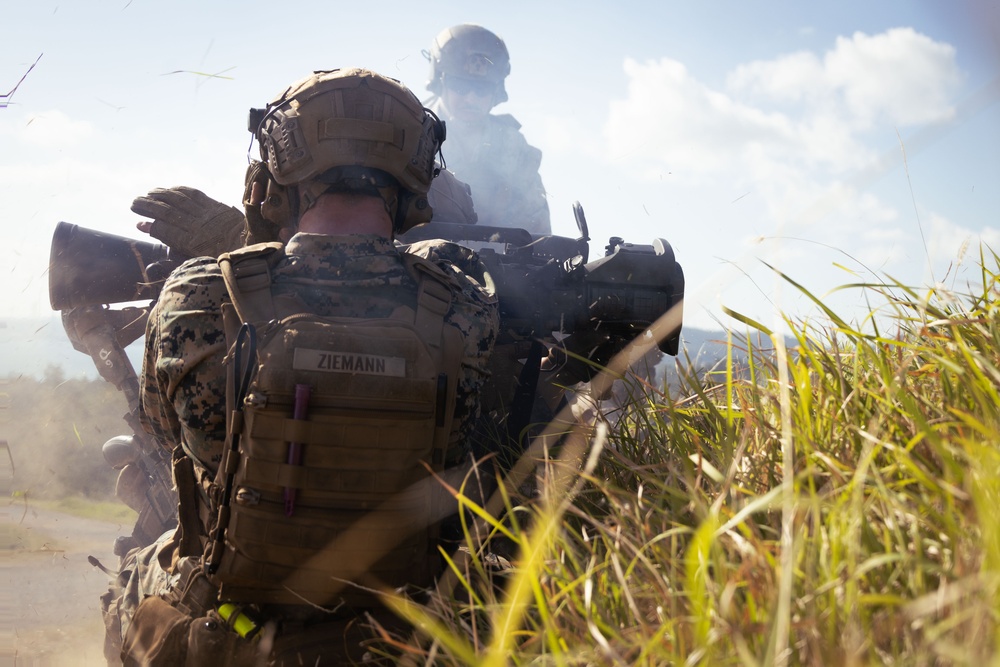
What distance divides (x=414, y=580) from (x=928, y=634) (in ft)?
5.00

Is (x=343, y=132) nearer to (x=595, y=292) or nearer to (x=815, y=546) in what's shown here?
(x=595, y=292)

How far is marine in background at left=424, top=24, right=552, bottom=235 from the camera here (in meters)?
8.06

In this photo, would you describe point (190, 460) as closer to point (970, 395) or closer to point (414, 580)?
point (414, 580)

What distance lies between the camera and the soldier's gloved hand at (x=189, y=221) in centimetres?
363

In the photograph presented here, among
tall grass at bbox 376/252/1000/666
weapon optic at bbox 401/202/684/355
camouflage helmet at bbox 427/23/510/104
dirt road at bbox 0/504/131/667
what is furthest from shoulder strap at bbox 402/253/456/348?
camouflage helmet at bbox 427/23/510/104

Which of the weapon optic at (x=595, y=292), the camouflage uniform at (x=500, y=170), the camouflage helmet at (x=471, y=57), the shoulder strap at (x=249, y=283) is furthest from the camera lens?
the camouflage helmet at (x=471, y=57)

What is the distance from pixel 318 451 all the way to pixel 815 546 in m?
1.27

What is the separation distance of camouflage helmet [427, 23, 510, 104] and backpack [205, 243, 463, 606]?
731 centimetres

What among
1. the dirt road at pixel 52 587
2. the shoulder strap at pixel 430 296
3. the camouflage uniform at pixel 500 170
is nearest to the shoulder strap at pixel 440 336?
the shoulder strap at pixel 430 296

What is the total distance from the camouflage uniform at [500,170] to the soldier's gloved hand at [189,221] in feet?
13.1

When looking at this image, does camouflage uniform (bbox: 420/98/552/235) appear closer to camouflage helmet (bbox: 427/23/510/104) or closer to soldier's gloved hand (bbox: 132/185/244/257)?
camouflage helmet (bbox: 427/23/510/104)

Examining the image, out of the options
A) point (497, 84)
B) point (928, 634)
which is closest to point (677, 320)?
point (928, 634)

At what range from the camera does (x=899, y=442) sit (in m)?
1.54

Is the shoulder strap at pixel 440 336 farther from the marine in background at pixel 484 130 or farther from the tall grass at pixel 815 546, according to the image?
the marine in background at pixel 484 130
